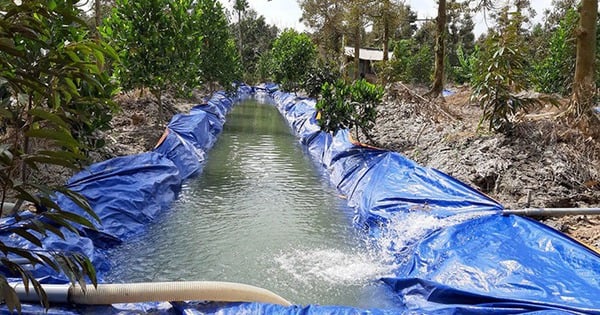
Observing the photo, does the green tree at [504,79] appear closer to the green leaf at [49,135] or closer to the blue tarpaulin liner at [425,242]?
the blue tarpaulin liner at [425,242]

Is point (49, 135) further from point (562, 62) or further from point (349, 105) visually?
point (562, 62)

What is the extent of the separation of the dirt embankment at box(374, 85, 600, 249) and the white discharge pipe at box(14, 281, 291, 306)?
353cm

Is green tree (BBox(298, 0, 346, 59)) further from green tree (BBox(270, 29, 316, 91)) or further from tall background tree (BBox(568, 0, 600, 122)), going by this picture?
tall background tree (BBox(568, 0, 600, 122))

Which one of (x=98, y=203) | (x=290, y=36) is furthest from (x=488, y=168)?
(x=290, y=36)

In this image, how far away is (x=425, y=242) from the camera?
176 inches

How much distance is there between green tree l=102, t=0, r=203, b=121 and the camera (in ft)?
30.4

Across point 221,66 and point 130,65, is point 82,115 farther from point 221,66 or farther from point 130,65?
point 221,66

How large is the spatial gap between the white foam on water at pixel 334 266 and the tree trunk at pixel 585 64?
425 centimetres

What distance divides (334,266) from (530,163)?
131 inches

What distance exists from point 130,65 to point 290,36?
43.6ft

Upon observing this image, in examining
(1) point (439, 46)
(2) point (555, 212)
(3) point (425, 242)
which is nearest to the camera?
(2) point (555, 212)

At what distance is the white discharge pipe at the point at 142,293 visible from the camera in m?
3.00

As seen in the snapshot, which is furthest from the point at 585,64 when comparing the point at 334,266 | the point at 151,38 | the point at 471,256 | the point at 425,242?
the point at 151,38

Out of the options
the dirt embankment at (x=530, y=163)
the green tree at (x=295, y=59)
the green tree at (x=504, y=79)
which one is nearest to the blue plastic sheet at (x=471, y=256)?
the dirt embankment at (x=530, y=163)
